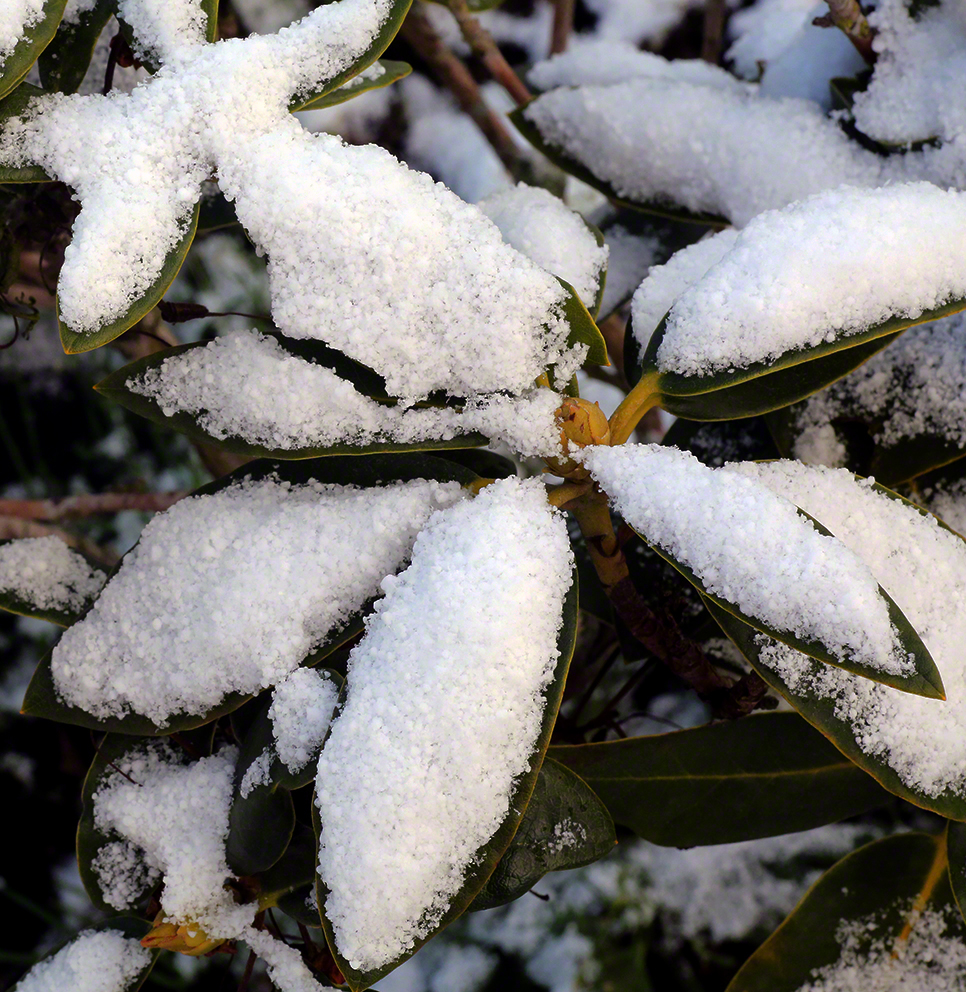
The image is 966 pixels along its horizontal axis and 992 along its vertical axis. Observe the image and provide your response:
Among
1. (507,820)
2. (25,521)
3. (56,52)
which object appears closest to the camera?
(507,820)

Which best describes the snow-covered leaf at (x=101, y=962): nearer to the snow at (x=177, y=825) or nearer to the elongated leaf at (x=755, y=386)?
the snow at (x=177, y=825)

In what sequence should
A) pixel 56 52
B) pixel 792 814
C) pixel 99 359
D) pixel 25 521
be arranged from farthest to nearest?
pixel 99 359 → pixel 25 521 → pixel 792 814 → pixel 56 52

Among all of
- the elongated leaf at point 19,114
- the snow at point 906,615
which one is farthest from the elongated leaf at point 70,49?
the snow at point 906,615

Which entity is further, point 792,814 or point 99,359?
point 99,359

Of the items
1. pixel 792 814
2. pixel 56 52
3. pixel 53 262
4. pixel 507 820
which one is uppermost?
pixel 56 52

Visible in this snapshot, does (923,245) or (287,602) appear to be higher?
(923,245)

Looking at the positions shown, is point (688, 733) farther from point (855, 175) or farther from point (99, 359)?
point (99, 359)

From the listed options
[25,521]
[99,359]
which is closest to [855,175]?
[25,521]
